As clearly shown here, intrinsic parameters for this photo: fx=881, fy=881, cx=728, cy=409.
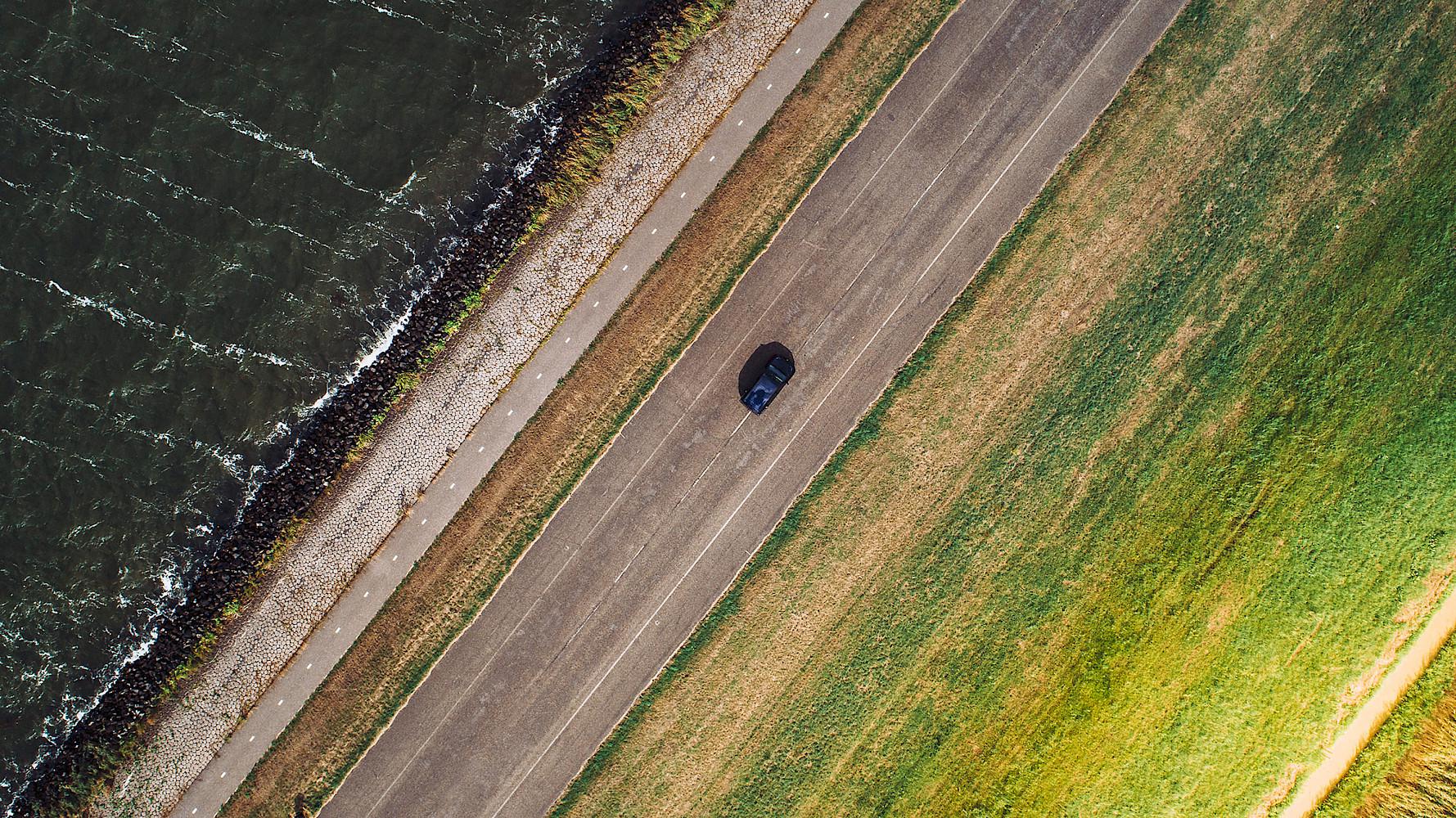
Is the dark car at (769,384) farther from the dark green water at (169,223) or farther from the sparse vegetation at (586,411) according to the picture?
the dark green water at (169,223)

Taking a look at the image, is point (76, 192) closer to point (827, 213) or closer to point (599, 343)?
point (599, 343)

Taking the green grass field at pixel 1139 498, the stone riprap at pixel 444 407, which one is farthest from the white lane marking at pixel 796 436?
the stone riprap at pixel 444 407

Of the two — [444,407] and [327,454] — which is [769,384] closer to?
[444,407]

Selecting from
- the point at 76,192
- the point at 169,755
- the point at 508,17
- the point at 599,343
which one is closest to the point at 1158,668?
the point at 599,343

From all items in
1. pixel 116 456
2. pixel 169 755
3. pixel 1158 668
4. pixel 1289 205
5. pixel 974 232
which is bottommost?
pixel 169 755

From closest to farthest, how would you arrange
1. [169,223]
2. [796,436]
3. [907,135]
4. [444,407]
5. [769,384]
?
[769,384] → [444,407] → [907,135] → [169,223] → [796,436]

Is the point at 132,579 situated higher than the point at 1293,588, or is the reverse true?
the point at 1293,588

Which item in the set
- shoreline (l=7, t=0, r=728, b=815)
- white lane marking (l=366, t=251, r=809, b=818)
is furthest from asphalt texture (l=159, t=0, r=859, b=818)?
white lane marking (l=366, t=251, r=809, b=818)

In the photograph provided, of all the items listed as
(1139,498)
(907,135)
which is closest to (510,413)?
(907,135)
